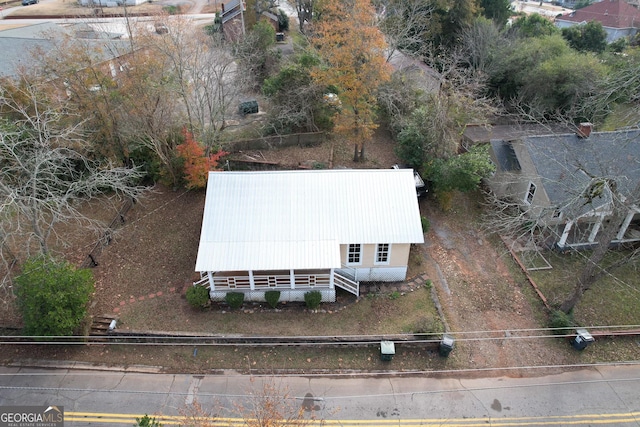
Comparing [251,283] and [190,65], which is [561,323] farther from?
[190,65]

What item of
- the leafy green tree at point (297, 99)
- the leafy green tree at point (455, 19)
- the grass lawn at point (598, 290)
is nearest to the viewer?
the grass lawn at point (598, 290)

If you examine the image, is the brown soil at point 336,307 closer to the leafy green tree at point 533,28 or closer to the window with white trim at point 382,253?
the window with white trim at point 382,253

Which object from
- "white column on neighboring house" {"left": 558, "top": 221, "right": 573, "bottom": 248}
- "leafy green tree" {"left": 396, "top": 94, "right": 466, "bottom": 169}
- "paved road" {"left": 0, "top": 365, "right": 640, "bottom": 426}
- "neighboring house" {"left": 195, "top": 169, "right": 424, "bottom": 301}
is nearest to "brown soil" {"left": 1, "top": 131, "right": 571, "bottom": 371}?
"paved road" {"left": 0, "top": 365, "right": 640, "bottom": 426}

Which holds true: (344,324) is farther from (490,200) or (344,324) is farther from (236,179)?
(490,200)

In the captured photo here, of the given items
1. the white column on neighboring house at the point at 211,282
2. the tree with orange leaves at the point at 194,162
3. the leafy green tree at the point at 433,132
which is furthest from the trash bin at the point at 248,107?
the white column on neighboring house at the point at 211,282

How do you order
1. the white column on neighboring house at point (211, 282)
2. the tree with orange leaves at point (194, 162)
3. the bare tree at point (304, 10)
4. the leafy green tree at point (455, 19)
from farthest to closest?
the bare tree at point (304, 10) < the leafy green tree at point (455, 19) < the tree with orange leaves at point (194, 162) < the white column on neighboring house at point (211, 282)

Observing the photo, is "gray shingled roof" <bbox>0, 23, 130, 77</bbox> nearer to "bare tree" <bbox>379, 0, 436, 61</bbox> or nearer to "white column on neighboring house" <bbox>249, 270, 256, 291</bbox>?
"white column on neighboring house" <bbox>249, 270, 256, 291</bbox>
